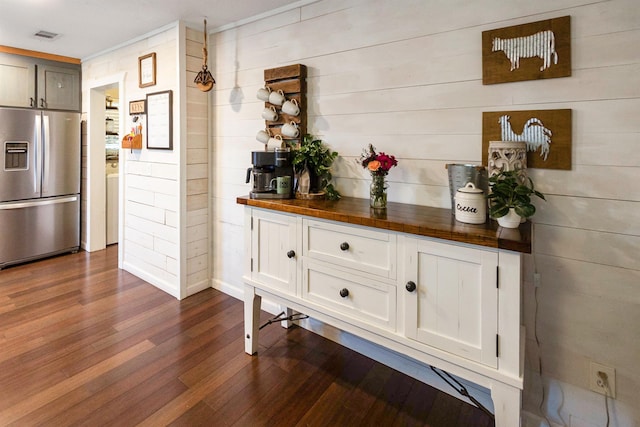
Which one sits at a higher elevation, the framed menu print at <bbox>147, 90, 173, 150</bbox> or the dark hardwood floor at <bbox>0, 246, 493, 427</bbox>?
the framed menu print at <bbox>147, 90, 173, 150</bbox>

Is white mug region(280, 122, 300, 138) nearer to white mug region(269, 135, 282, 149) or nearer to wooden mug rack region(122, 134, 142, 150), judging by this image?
white mug region(269, 135, 282, 149)

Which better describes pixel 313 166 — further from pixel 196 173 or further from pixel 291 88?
pixel 196 173

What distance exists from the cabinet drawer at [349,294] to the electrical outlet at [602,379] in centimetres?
88

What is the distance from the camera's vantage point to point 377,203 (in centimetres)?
182

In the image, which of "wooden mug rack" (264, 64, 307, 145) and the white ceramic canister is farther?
"wooden mug rack" (264, 64, 307, 145)

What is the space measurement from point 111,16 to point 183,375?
2714mm

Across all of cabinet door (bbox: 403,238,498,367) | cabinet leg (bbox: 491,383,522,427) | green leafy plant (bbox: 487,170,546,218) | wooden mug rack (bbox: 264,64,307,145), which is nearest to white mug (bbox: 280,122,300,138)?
wooden mug rack (bbox: 264,64,307,145)

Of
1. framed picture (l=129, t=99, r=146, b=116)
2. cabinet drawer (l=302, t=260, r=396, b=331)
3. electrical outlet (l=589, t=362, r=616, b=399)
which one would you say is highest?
framed picture (l=129, t=99, r=146, b=116)

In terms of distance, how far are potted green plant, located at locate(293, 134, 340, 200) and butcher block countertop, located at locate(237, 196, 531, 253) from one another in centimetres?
14

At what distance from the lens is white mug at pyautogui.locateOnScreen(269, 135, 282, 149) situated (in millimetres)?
2449

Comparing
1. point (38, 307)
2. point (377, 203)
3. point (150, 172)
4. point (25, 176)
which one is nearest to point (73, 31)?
point (150, 172)

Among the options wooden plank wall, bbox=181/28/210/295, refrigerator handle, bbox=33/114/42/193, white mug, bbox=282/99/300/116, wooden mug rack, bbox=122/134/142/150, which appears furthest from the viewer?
refrigerator handle, bbox=33/114/42/193

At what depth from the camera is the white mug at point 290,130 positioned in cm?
234

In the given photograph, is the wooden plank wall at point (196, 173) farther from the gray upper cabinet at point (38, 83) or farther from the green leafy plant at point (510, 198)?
the green leafy plant at point (510, 198)
